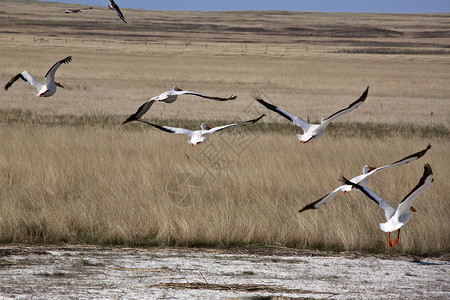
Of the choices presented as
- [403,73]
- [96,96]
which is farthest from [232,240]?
[403,73]

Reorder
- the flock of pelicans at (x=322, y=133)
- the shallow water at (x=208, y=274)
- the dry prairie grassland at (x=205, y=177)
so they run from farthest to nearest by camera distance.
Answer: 1. the dry prairie grassland at (x=205, y=177)
2. the flock of pelicans at (x=322, y=133)
3. the shallow water at (x=208, y=274)

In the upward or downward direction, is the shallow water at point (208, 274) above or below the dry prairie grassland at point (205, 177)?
below

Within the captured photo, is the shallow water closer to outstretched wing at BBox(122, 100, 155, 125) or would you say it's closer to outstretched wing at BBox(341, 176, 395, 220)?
outstretched wing at BBox(341, 176, 395, 220)

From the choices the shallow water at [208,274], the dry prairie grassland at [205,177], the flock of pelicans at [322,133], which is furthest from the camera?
the dry prairie grassland at [205,177]

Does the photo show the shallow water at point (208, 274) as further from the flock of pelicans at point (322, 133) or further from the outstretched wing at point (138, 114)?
the outstretched wing at point (138, 114)

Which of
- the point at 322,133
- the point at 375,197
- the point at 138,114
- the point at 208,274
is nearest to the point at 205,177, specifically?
the point at 138,114

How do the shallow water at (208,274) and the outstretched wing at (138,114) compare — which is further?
the outstretched wing at (138,114)

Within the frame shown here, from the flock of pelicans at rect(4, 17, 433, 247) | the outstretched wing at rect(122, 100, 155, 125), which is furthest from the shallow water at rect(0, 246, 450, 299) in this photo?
the outstretched wing at rect(122, 100, 155, 125)

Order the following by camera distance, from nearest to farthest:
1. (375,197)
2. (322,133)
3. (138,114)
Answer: (375,197) < (138,114) < (322,133)

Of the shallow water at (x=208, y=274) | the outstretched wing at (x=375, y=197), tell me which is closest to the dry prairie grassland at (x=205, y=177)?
the shallow water at (x=208, y=274)

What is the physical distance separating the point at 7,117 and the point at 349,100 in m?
17.5

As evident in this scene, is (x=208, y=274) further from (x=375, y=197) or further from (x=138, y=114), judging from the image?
(x=138, y=114)

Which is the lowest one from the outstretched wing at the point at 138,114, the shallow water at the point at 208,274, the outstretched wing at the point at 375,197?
the shallow water at the point at 208,274

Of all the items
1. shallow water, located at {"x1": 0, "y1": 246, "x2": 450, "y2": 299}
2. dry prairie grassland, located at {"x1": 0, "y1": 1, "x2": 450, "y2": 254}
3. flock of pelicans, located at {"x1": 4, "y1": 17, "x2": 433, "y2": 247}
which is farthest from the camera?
dry prairie grassland, located at {"x1": 0, "y1": 1, "x2": 450, "y2": 254}
